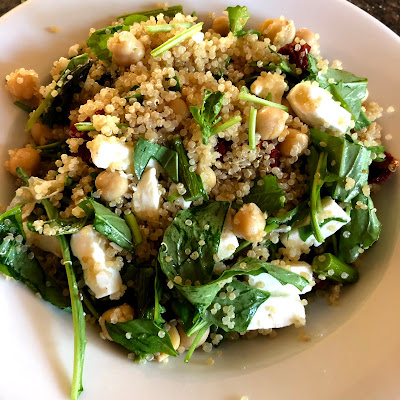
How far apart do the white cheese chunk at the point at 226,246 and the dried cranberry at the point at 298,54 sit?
1.73 feet

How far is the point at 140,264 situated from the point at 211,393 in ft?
1.12

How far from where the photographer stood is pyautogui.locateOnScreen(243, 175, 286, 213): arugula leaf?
1.11 metres

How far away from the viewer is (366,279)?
3.89 feet

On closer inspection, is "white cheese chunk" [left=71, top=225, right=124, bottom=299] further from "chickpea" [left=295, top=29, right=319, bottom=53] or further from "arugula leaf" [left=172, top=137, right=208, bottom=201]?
"chickpea" [left=295, top=29, right=319, bottom=53]

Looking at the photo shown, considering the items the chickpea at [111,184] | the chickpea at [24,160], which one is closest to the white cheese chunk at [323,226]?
the chickpea at [111,184]

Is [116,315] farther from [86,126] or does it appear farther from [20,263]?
[86,126]

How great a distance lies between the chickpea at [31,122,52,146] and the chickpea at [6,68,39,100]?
8 centimetres

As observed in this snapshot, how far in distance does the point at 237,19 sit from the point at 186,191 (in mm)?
550

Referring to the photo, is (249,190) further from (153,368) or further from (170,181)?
(153,368)

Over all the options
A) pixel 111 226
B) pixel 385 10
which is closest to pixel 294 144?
pixel 111 226

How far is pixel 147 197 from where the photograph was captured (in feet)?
3.50

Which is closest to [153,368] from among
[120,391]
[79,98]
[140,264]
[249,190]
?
[120,391]

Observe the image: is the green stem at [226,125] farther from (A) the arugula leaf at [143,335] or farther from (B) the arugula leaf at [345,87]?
(A) the arugula leaf at [143,335]

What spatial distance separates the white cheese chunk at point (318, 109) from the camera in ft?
3.70
